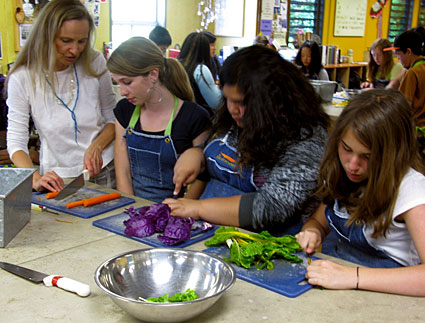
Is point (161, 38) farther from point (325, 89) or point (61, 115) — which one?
point (61, 115)

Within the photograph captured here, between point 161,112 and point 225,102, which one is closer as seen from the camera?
point 225,102

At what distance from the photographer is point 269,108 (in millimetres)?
1899

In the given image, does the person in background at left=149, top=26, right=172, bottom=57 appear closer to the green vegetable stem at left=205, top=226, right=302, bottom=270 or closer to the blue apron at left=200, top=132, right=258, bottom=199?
the blue apron at left=200, top=132, right=258, bottom=199

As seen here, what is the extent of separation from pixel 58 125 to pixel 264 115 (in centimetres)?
112

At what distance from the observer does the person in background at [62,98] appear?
2336 mm

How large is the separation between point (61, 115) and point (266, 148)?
1129mm

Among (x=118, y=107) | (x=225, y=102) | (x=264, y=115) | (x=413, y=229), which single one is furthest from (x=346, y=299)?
(x=118, y=107)

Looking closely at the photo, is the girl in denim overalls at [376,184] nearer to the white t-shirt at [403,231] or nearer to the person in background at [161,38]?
the white t-shirt at [403,231]

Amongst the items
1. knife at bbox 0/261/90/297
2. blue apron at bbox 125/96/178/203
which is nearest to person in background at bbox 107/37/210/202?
blue apron at bbox 125/96/178/203

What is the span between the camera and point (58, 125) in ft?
8.08

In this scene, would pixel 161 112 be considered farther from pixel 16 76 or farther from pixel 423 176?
pixel 423 176

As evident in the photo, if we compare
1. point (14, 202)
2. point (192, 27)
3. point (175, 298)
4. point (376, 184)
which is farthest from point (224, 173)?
point (192, 27)

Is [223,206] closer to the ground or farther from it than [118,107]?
closer to the ground

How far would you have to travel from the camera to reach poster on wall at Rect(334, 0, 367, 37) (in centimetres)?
980
